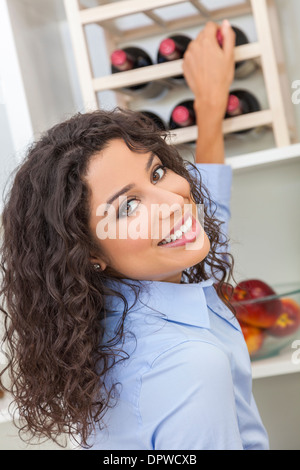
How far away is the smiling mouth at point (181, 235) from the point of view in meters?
0.78

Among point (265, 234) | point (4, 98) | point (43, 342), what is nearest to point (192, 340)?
point (43, 342)

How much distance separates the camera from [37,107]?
3.97ft

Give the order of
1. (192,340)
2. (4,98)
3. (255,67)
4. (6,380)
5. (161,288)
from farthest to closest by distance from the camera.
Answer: (6,380)
(255,67)
(4,98)
(161,288)
(192,340)

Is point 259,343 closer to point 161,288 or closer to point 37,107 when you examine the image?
point 161,288

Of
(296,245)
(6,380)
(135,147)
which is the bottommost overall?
(6,380)

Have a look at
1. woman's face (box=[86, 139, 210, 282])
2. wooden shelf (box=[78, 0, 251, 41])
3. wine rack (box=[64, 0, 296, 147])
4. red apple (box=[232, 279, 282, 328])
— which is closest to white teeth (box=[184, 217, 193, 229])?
woman's face (box=[86, 139, 210, 282])

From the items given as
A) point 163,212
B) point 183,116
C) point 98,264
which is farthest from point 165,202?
point 183,116

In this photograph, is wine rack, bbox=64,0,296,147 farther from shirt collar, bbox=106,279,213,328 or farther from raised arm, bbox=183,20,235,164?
shirt collar, bbox=106,279,213,328

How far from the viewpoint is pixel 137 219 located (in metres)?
0.75

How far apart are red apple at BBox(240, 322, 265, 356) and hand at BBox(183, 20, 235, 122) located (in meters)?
0.42

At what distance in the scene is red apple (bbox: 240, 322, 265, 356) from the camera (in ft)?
3.93

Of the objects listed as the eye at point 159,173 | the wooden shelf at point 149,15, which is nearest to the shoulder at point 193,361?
the eye at point 159,173

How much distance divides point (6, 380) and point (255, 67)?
90 cm

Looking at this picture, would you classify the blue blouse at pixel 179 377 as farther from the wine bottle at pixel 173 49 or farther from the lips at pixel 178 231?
the wine bottle at pixel 173 49
